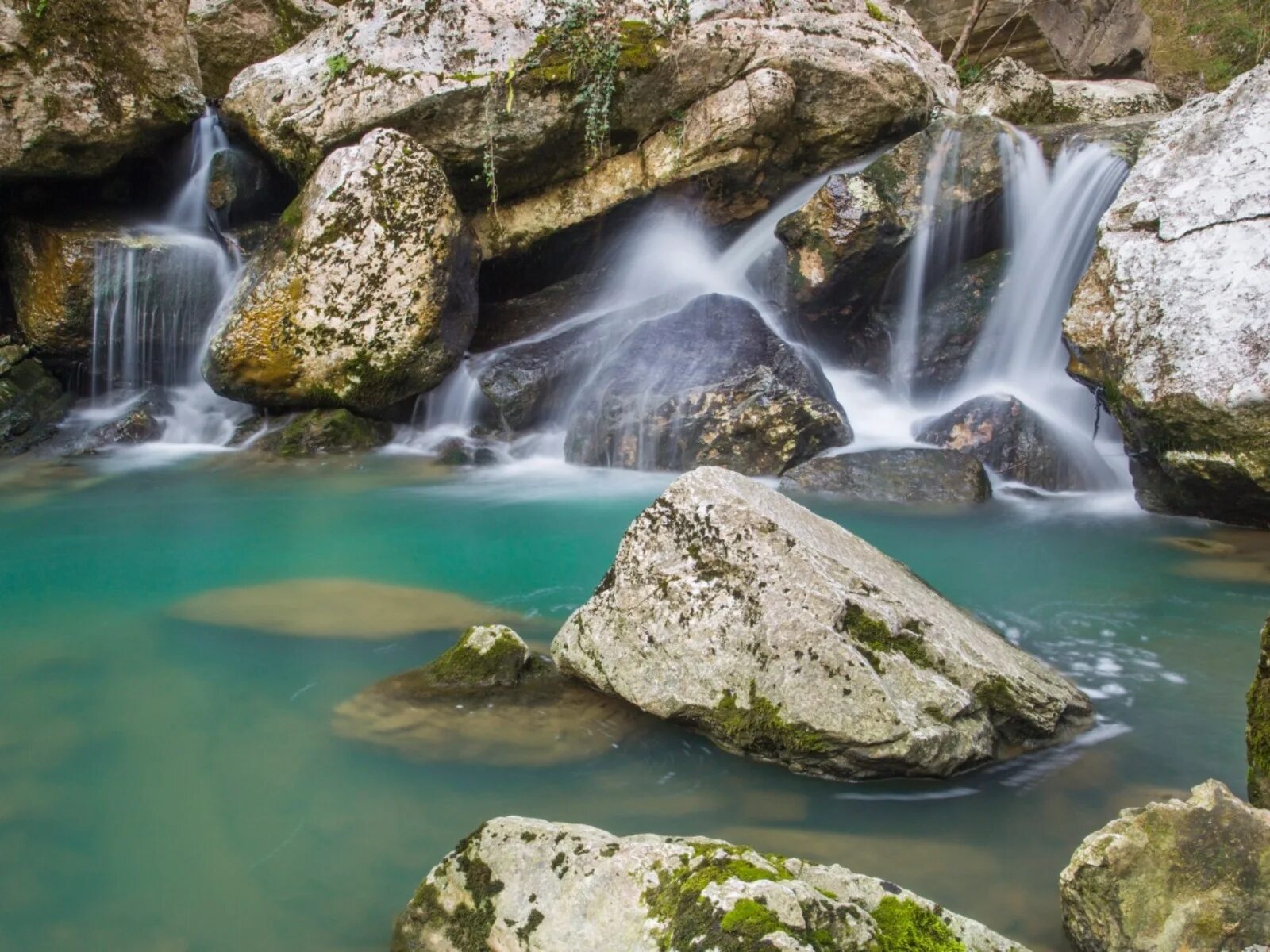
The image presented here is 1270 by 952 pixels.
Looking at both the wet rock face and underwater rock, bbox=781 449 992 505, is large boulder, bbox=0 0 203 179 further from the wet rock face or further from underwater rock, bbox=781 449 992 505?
underwater rock, bbox=781 449 992 505

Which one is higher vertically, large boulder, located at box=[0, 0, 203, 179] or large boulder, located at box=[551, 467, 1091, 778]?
large boulder, located at box=[0, 0, 203, 179]

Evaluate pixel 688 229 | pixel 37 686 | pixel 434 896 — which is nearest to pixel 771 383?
pixel 688 229

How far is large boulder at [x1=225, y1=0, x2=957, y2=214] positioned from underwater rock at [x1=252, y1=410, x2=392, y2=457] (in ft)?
9.17

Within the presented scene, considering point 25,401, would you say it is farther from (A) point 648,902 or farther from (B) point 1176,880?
(B) point 1176,880

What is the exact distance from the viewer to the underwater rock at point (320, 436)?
9.62 metres

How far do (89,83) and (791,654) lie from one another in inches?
392

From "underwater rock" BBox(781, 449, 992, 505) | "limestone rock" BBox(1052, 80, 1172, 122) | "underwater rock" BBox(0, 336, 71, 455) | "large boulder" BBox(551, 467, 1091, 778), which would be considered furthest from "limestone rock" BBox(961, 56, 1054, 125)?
"underwater rock" BBox(0, 336, 71, 455)

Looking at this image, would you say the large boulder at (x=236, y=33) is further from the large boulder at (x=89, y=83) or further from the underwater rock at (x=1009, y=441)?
the underwater rock at (x=1009, y=441)

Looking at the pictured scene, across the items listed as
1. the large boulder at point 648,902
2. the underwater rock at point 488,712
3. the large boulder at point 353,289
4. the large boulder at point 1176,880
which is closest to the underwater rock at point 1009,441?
the large boulder at point 353,289

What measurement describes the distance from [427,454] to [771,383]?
350 cm

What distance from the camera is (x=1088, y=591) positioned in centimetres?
569

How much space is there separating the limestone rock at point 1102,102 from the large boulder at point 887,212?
16.9 feet

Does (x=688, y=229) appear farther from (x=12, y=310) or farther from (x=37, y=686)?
(x=37, y=686)

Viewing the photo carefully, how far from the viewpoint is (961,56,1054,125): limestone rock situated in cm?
1210
